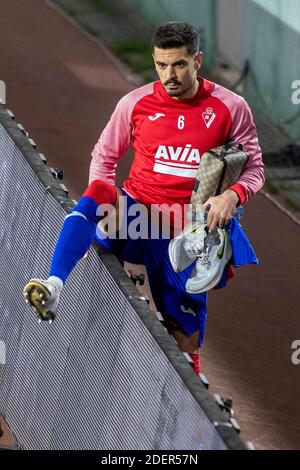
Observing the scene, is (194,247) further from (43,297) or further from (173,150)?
(43,297)

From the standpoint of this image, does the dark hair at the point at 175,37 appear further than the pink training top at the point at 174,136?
No

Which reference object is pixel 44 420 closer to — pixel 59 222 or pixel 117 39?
pixel 59 222

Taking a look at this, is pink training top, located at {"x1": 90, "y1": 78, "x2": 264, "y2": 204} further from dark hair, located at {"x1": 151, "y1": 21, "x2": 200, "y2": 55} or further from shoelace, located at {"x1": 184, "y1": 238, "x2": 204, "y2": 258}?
dark hair, located at {"x1": 151, "y1": 21, "x2": 200, "y2": 55}

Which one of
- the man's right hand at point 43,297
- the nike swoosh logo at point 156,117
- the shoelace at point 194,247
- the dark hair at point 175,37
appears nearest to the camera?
the man's right hand at point 43,297

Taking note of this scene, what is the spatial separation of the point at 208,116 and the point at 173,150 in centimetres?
28

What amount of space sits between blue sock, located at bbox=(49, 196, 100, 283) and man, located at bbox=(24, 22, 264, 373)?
65 mm

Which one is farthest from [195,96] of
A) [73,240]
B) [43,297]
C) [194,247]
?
[43,297]

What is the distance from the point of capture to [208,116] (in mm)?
9172

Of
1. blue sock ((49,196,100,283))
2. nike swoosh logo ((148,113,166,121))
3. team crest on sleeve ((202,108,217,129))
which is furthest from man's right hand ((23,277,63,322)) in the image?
team crest on sleeve ((202,108,217,129))

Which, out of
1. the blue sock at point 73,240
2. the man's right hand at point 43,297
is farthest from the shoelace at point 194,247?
the man's right hand at point 43,297

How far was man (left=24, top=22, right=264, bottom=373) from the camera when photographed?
895 cm

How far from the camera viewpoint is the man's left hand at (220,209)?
8922mm

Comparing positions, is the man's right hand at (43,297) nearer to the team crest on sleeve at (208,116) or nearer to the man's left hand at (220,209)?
the man's left hand at (220,209)

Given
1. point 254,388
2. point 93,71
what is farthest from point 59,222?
point 93,71
